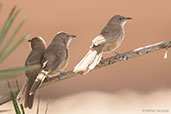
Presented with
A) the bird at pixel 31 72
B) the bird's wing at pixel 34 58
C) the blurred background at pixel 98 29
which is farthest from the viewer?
the blurred background at pixel 98 29

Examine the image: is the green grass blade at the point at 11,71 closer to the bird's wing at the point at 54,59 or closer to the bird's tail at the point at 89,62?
the bird's tail at the point at 89,62

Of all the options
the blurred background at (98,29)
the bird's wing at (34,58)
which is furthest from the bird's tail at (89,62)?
the blurred background at (98,29)

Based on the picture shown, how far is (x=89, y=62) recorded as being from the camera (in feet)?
6.60

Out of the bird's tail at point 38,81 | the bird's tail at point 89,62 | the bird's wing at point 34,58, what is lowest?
the bird's tail at point 38,81

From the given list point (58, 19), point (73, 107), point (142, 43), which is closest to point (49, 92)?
point (73, 107)

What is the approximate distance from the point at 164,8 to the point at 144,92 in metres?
1.44

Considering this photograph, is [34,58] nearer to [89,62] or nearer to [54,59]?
[54,59]

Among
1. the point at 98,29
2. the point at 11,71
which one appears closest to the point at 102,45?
the point at 11,71

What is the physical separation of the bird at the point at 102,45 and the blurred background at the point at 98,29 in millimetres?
2280

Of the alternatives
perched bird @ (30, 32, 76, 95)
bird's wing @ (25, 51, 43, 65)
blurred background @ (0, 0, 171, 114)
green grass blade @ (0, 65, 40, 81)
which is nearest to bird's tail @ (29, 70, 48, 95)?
perched bird @ (30, 32, 76, 95)

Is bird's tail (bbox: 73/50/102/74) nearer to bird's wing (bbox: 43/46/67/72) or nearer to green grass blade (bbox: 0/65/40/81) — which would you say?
bird's wing (bbox: 43/46/67/72)

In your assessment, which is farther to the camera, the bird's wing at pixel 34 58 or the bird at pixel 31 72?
the bird's wing at pixel 34 58

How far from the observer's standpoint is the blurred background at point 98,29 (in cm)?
502

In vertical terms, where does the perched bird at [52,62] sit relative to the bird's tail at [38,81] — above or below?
above
